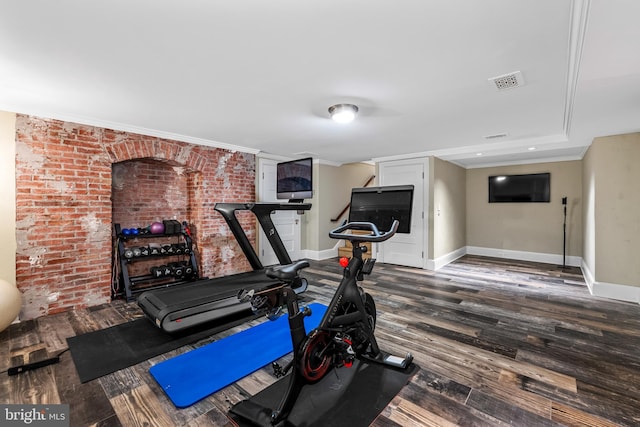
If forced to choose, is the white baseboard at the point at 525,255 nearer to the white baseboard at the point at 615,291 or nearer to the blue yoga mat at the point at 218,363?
the white baseboard at the point at 615,291

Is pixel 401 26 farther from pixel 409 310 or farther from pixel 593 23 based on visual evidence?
pixel 409 310

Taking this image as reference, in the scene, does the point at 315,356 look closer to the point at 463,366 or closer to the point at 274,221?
the point at 463,366

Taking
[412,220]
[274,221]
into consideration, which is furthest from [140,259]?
[412,220]

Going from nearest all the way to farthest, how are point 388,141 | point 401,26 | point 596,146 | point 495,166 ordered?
point 401,26
point 596,146
point 388,141
point 495,166

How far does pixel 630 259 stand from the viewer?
3.69 metres

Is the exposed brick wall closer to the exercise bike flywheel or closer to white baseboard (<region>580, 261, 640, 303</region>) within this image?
the exercise bike flywheel

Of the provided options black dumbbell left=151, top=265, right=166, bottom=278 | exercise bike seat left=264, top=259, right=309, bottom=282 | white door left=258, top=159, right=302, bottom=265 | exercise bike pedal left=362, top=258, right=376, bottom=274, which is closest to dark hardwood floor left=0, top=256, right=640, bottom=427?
black dumbbell left=151, top=265, right=166, bottom=278

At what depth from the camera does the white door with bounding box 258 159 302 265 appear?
5.64 m

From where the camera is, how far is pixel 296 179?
15.1ft

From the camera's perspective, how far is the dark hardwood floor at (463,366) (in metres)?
1.68

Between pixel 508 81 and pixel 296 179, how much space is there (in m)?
3.02

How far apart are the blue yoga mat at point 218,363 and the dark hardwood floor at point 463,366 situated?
0.23 ft

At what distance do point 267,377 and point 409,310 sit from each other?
1.90 m

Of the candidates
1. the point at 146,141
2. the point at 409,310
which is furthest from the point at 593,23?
the point at 146,141
